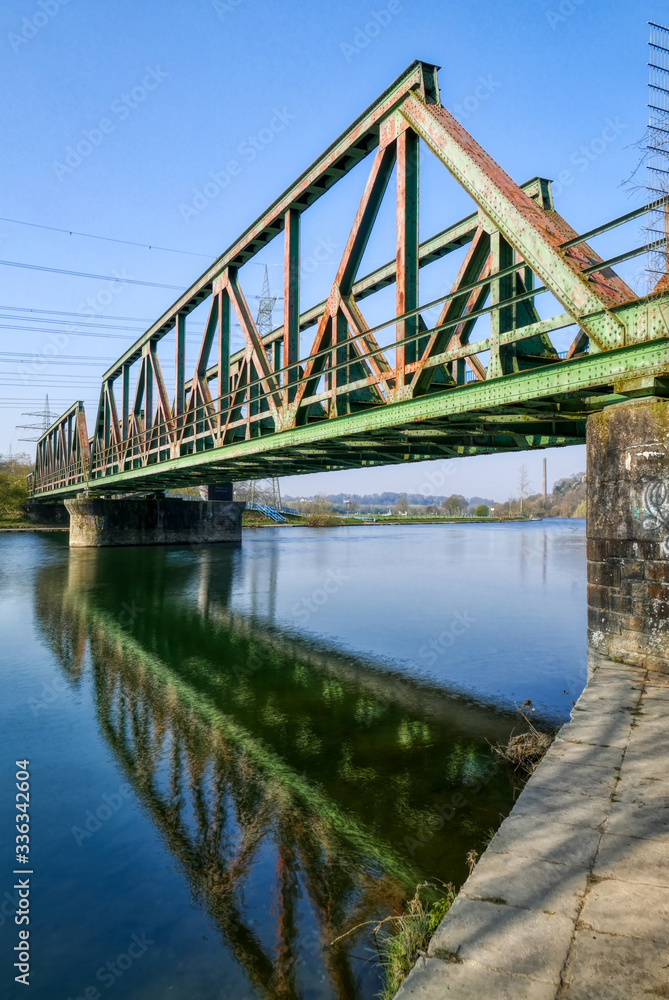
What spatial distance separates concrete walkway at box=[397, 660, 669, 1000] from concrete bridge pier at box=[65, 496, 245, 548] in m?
49.0

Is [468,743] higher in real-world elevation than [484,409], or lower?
lower

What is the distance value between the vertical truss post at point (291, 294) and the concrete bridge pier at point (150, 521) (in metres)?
37.4

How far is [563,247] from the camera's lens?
326 inches

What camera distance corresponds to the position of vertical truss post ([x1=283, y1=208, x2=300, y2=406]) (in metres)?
16.5

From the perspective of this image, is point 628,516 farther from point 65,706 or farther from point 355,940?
point 65,706

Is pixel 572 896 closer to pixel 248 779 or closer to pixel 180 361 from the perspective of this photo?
pixel 248 779

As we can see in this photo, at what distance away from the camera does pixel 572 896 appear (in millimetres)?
3350

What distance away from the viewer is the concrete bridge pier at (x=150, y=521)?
163 feet

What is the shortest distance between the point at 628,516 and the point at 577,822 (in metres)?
4.27

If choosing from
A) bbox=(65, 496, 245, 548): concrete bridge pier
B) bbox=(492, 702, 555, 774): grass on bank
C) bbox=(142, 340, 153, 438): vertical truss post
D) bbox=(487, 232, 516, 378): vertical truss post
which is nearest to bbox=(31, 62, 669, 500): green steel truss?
bbox=(487, 232, 516, 378): vertical truss post

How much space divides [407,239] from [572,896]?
430 inches

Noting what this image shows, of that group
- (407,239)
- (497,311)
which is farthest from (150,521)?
(497,311)

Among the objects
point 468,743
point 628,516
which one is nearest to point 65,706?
point 468,743

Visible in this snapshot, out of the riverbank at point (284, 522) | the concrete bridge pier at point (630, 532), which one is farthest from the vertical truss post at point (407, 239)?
the riverbank at point (284, 522)
